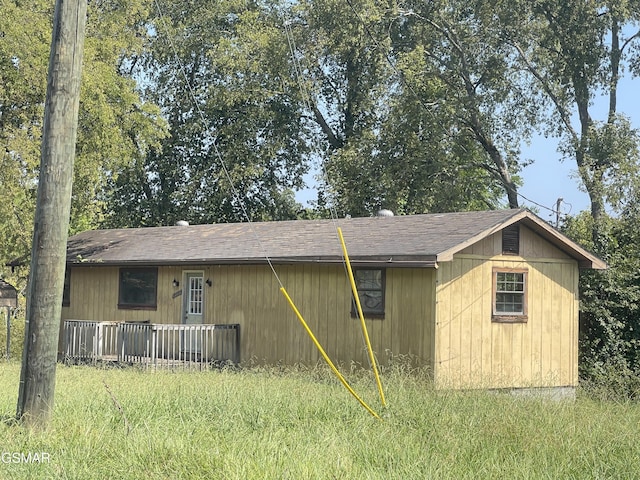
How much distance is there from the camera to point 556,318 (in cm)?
1936

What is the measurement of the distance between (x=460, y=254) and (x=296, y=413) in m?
7.54

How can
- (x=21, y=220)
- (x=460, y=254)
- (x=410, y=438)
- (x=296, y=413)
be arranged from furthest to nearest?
(x=21, y=220) < (x=460, y=254) < (x=296, y=413) < (x=410, y=438)

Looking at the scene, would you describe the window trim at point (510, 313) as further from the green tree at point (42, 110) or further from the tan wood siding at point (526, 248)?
the green tree at point (42, 110)

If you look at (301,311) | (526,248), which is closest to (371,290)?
(301,311)

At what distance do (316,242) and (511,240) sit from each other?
14.4 feet

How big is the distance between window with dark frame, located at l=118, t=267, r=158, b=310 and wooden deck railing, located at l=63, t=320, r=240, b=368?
5.02ft

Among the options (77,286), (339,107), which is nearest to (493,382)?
(77,286)

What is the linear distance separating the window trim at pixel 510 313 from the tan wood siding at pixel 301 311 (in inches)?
67.4

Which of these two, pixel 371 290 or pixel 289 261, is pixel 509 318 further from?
pixel 289 261

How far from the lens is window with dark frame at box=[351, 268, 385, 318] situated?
18.2m

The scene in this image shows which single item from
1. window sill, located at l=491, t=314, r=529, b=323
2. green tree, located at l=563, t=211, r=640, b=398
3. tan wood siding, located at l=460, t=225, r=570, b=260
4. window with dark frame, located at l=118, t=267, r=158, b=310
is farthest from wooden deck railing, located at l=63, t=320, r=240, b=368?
green tree, located at l=563, t=211, r=640, b=398

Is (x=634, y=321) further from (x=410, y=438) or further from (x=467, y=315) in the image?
(x=410, y=438)

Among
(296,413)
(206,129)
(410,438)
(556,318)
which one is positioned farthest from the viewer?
(206,129)

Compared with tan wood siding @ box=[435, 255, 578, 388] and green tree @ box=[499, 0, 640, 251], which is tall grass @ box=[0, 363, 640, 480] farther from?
green tree @ box=[499, 0, 640, 251]
